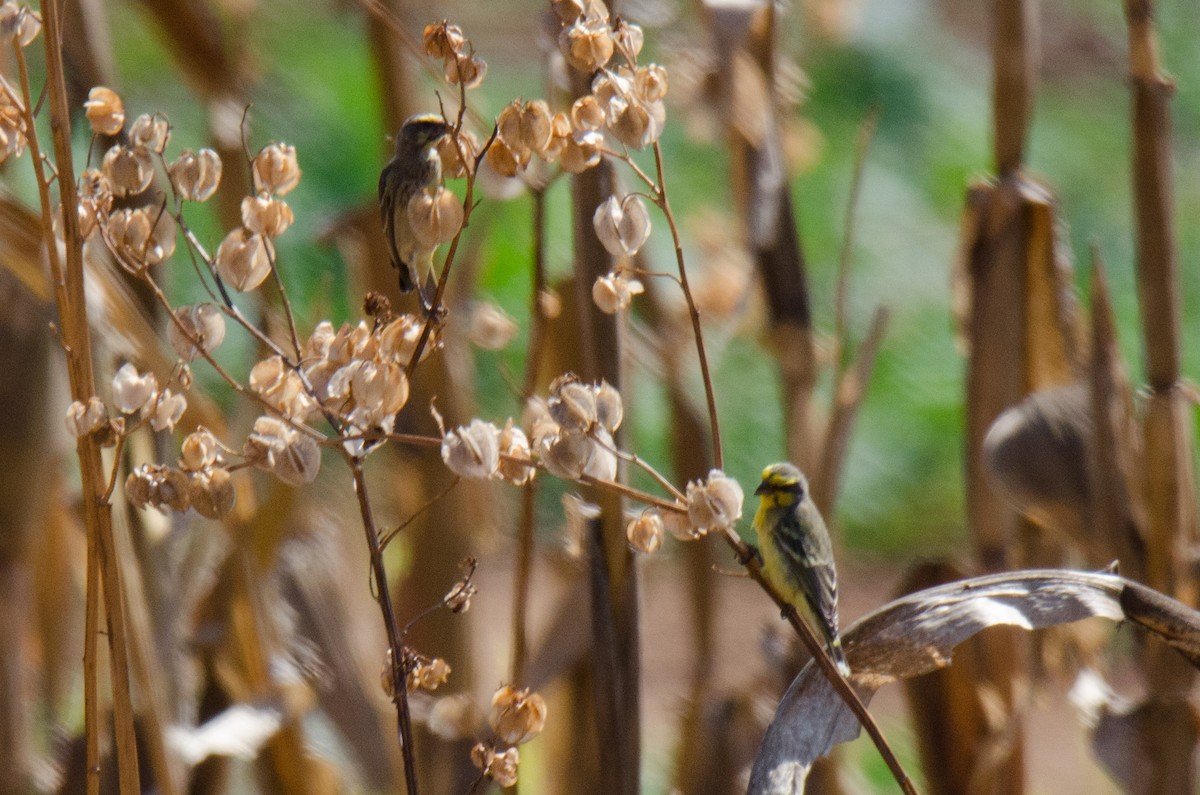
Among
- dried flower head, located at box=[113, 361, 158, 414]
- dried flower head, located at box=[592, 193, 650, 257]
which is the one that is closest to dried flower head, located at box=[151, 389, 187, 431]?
dried flower head, located at box=[113, 361, 158, 414]

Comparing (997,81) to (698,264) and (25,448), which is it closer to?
(25,448)

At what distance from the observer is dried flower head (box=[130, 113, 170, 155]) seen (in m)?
0.63

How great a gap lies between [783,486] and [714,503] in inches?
17.6

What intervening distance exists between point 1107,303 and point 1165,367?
0.08 metres

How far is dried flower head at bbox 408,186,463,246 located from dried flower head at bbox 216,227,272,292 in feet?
0.24

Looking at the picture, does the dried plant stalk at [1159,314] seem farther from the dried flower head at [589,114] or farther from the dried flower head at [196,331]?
the dried flower head at [196,331]

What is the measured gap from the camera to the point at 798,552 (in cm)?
98

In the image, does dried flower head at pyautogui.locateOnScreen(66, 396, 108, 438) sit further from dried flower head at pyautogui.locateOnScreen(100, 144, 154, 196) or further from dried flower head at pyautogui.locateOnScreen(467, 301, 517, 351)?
dried flower head at pyautogui.locateOnScreen(467, 301, 517, 351)

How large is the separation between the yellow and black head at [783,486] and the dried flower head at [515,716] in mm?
361

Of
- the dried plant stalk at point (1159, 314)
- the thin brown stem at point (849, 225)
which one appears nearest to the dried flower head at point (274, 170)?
the thin brown stem at point (849, 225)

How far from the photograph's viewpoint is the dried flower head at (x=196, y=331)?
595 millimetres

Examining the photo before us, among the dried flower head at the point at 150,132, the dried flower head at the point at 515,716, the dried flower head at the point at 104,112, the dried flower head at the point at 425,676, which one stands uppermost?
the dried flower head at the point at 104,112

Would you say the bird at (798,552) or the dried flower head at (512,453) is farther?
the bird at (798,552)

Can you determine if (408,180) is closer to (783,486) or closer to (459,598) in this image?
(459,598)
